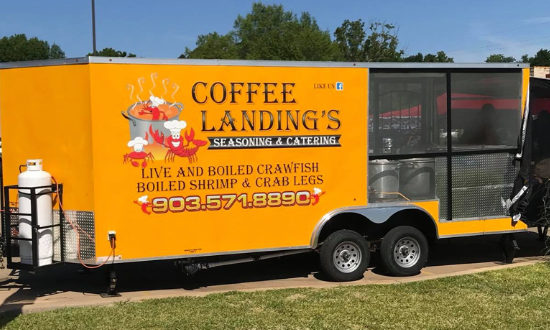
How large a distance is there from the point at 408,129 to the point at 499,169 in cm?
156

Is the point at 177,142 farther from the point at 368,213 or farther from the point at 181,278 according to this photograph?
the point at 368,213

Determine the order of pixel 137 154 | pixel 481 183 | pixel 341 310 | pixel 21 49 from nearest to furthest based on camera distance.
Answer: pixel 341 310 → pixel 137 154 → pixel 481 183 → pixel 21 49

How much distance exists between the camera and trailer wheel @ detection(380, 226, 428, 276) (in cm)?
739

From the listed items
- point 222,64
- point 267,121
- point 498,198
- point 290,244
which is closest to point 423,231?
point 498,198

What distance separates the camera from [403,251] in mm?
7547

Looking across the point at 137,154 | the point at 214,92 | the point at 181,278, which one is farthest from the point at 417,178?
the point at 137,154

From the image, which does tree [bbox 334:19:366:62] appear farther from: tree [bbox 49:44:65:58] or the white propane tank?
tree [bbox 49:44:65:58]

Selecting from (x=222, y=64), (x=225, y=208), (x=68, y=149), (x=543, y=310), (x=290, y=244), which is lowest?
(x=543, y=310)

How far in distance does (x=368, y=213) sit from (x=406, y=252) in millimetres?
908

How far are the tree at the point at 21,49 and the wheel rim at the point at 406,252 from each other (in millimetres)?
77546

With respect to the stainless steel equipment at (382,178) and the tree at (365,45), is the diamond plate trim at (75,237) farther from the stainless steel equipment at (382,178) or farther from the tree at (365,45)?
the tree at (365,45)

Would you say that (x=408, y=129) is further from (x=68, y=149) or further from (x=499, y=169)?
(x=68, y=149)

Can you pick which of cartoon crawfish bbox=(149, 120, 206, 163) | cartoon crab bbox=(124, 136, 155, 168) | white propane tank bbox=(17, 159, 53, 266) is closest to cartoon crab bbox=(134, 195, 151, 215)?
cartoon crab bbox=(124, 136, 155, 168)

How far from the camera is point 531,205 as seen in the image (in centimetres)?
786
